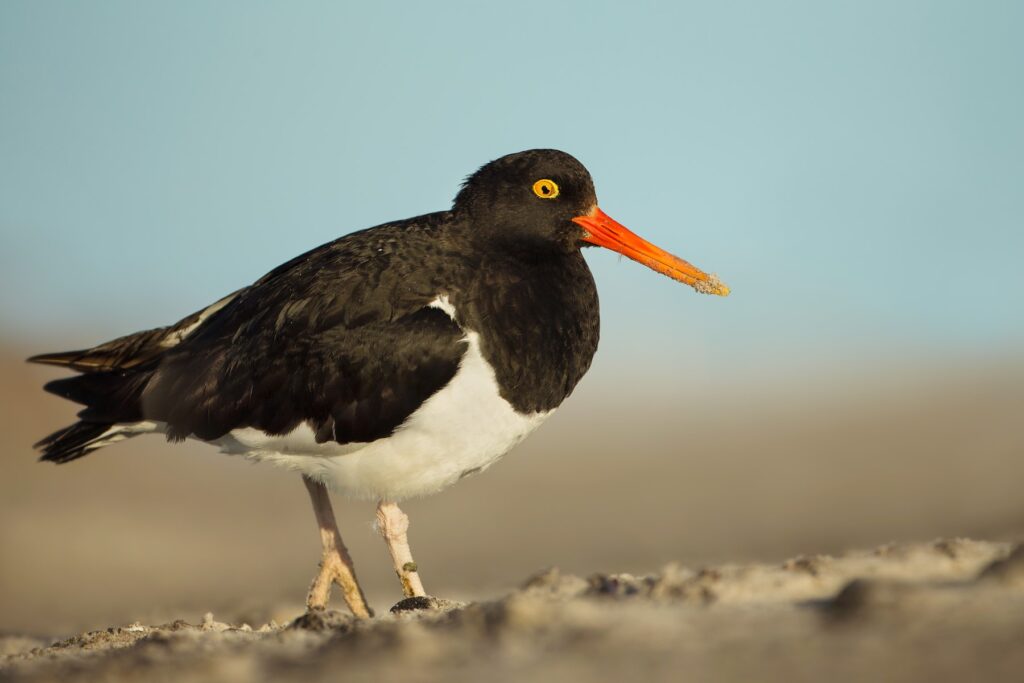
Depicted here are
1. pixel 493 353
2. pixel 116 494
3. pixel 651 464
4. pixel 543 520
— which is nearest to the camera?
pixel 493 353

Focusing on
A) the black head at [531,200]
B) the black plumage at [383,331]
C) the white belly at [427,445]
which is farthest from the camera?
the black head at [531,200]

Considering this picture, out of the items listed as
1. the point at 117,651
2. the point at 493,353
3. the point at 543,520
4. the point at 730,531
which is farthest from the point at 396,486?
the point at 543,520

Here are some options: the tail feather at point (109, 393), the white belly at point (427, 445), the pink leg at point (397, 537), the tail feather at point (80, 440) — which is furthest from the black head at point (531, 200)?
the tail feather at point (80, 440)

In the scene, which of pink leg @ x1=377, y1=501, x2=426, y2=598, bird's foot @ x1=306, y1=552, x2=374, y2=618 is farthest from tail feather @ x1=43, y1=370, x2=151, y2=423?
pink leg @ x1=377, y1=501, x2=426, y2=598

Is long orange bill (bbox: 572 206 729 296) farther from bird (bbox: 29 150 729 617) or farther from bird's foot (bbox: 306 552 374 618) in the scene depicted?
bird's foot (bbox: 306 552 374 618)

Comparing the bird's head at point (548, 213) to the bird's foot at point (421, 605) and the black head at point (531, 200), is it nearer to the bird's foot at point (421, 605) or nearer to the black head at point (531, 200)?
the black head at point (531, 200)

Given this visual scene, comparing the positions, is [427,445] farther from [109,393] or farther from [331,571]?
[109,393]

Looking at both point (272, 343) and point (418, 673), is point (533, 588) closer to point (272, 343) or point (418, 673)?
point (418, 673)
